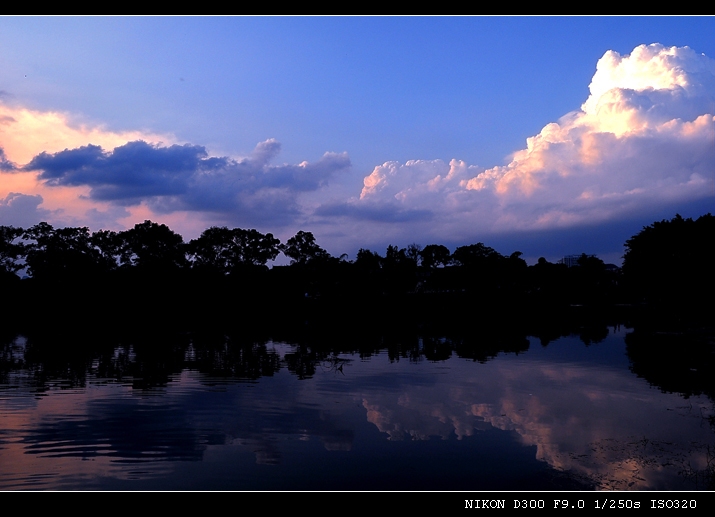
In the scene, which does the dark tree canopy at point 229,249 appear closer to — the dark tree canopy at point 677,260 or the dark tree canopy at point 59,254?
the dark tree canopy at point 59,254

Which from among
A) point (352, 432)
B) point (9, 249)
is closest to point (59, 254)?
point (9, 249)

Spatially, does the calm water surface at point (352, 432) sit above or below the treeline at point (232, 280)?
below

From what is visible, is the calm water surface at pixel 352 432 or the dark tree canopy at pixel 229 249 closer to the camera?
the calm water surface at pixel 352 432

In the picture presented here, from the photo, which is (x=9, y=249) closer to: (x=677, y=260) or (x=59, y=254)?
(x=59, y=254)

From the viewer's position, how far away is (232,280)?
81.4 meters

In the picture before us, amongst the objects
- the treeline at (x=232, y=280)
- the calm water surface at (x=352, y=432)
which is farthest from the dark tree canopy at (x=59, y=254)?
the calm water surface at (x=352, y=432)

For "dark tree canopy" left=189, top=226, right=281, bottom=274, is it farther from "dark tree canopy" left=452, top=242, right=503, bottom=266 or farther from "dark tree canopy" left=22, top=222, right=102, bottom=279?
"dark tree canopy" left=452, top=242, right=503, bottom=266

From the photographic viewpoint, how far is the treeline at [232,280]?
6931cm

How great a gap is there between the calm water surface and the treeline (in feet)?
108

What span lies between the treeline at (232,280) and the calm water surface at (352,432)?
3292cm

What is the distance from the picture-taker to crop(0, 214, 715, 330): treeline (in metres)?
69.3

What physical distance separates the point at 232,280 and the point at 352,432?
6771 centimetres

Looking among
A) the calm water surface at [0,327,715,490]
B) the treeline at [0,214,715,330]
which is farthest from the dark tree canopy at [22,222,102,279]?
the calm water surface at [0,327,715,490]
